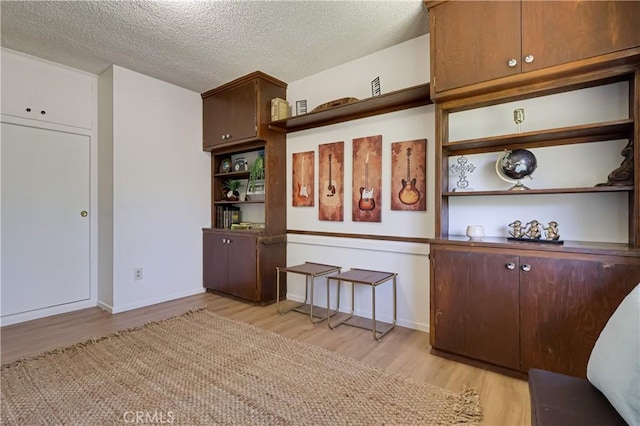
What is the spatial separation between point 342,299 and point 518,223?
1.67 m

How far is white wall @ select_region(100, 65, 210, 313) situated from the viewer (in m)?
3.10

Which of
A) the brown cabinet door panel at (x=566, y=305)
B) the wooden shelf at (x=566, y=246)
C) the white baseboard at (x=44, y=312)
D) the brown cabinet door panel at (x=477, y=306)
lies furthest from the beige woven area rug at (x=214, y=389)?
the white baseboard at (x=44, y=312)

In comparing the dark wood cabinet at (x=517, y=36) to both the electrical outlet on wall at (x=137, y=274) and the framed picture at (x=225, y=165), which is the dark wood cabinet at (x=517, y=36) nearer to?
the framed picture at (x=225, y=165)

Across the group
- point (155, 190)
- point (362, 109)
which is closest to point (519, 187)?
point (362, 109)

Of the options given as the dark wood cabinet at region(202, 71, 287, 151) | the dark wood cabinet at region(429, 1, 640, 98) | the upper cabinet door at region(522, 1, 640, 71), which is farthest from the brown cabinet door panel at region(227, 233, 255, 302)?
the upper cabinet door at region(522, 1, 640, 71)

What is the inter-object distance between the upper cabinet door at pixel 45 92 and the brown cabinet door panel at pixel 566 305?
161 inches

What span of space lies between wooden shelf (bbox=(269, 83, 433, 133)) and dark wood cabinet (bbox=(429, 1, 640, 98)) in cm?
29

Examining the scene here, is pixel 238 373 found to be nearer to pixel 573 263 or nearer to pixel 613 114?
pixel 573 263

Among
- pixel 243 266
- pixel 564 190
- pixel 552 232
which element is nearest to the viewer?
pixel 564 190

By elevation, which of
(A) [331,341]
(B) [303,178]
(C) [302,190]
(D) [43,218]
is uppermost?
(B) [303,178]

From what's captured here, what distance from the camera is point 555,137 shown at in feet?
6.38

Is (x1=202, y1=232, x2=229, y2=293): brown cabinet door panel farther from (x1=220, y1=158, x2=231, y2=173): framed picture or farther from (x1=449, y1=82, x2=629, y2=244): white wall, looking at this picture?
(x1=449, y1=82, x2=629, y2=244): white wall

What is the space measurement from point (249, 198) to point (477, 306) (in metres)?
2.65

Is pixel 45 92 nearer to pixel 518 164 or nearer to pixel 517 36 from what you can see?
pixel 517 36
